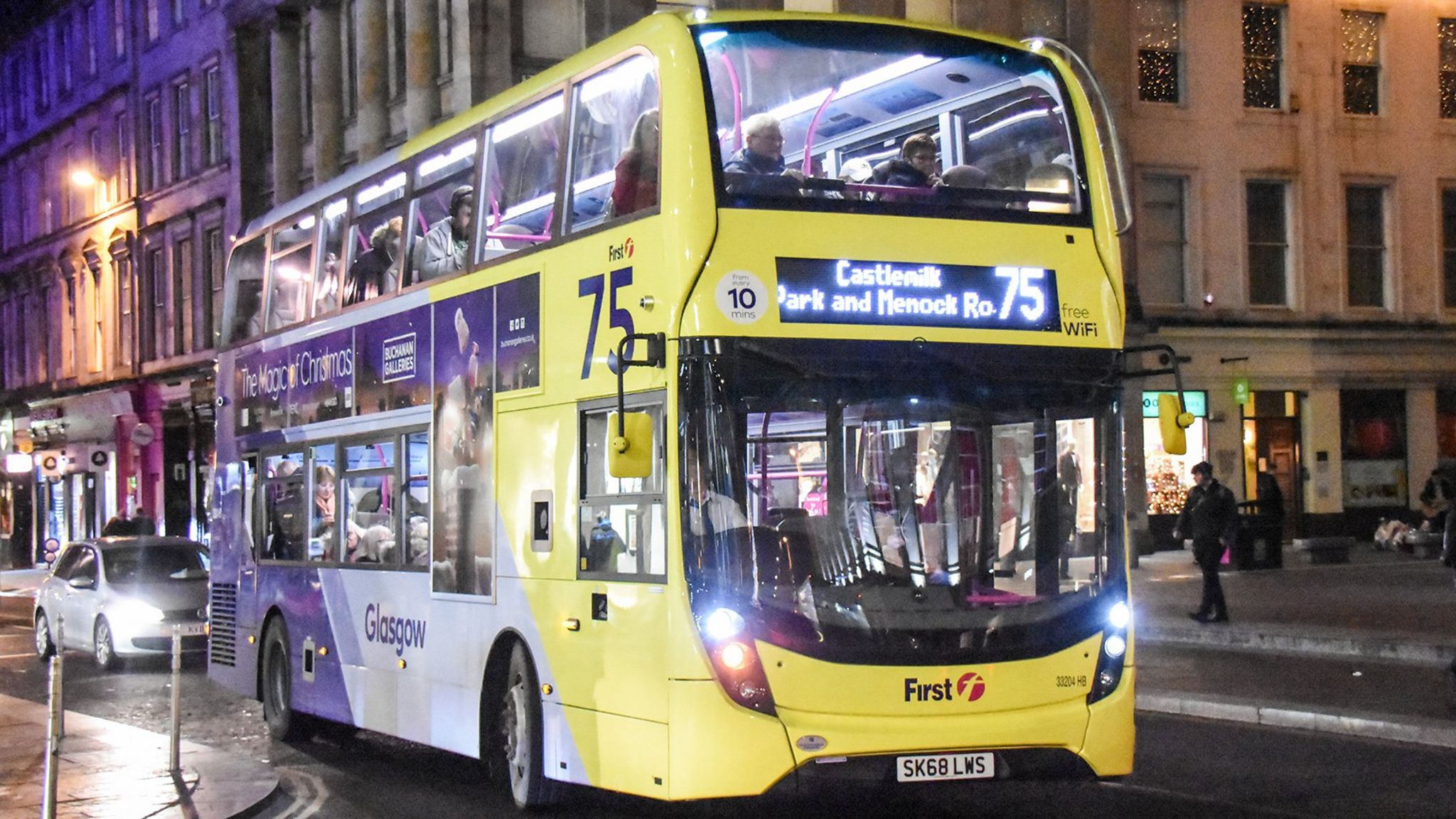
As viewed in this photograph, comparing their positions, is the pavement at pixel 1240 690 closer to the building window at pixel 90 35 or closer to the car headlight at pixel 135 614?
the car headlight at pixel 135 614

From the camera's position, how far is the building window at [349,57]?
40.2m

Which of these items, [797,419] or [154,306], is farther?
[154,306]

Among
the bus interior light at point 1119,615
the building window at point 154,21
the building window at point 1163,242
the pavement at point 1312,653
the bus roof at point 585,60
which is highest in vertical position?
the building window at point 154,21

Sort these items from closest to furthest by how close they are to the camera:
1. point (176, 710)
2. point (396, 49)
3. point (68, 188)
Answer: point (176, 710) < point (396, 49) < point (68, 188)

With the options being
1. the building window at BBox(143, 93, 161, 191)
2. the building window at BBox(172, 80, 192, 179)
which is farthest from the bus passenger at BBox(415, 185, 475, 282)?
the building window at BBox(143, 93, 161, 191)

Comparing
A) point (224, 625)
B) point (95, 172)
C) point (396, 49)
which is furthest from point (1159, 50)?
point (95, 172)

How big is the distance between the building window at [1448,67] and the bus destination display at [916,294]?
100.0ft

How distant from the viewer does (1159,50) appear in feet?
112

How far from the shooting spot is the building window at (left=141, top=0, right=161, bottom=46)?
48.4 meters

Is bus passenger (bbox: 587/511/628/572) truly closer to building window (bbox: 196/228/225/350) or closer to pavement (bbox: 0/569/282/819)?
pavement (bbox: 0/569/282/819)

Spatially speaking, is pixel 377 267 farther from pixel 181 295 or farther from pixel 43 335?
pixel 43 335

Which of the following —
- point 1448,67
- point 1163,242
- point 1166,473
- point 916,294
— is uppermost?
point 1448,67

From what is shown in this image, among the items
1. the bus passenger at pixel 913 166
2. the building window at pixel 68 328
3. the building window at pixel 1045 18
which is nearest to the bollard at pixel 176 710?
the bus passenger at pixel 913 166

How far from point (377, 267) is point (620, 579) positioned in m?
4.59
